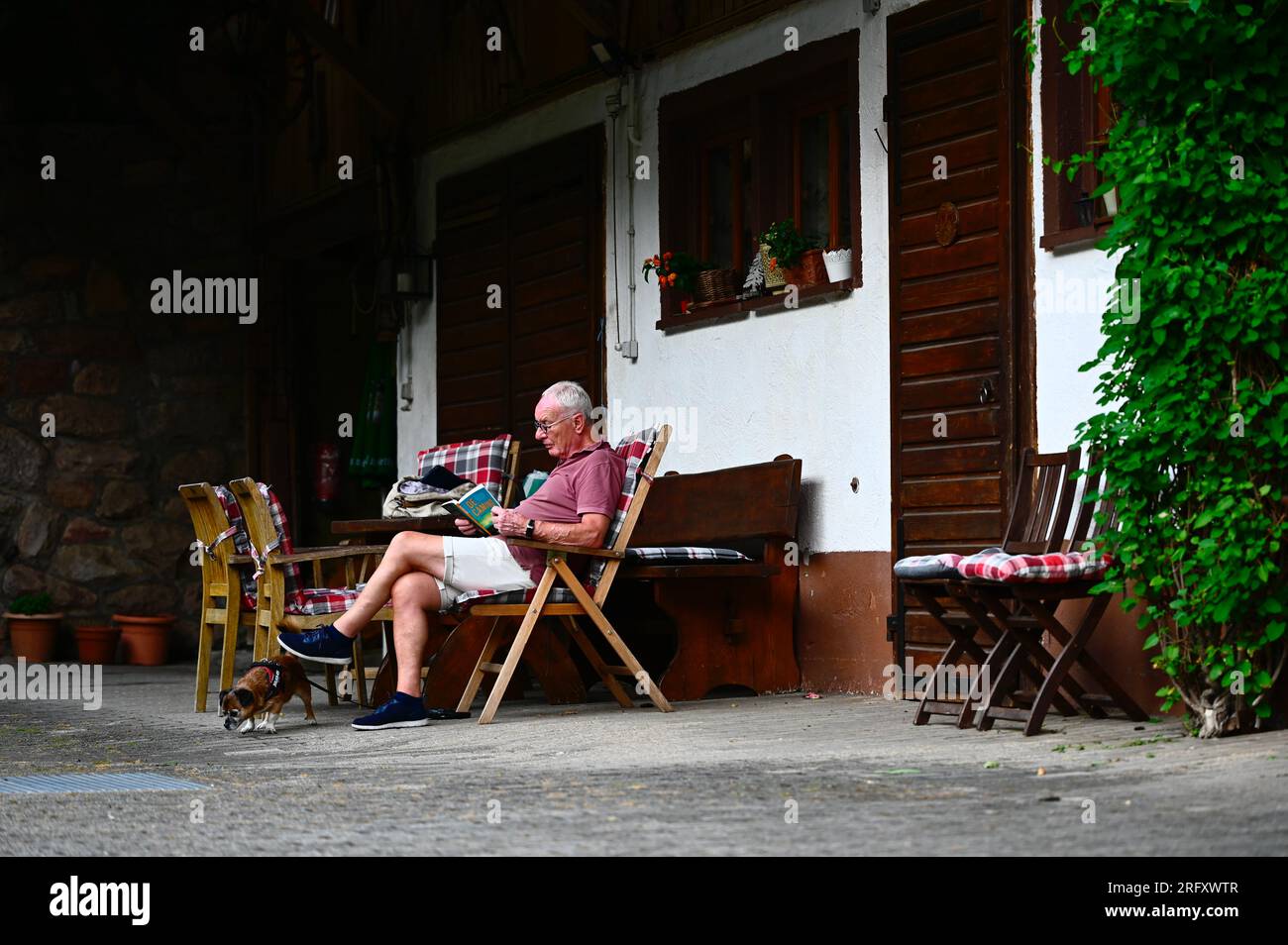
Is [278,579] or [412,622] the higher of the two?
[278,579]

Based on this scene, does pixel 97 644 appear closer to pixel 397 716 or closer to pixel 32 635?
pixel 32 635

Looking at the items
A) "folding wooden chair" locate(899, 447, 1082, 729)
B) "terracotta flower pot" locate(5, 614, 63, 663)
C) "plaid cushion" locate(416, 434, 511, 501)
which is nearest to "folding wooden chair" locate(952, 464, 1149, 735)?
"folding wooden chair" locate(899, 447, 1082, 729)

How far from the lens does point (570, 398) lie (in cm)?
709

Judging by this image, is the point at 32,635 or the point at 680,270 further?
the point at 32,635

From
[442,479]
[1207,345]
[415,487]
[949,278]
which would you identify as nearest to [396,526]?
[415,487]

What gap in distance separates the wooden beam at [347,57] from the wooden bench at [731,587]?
3.95m

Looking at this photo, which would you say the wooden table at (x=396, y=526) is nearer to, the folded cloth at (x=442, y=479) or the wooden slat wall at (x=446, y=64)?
the folded cloth at (x=442, y=479)

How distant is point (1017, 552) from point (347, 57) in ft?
20.9

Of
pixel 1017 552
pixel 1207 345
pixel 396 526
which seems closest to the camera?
pixel 1207 345

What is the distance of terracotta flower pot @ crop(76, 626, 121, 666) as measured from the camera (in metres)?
12.1

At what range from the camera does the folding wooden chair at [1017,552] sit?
6109 millimetres

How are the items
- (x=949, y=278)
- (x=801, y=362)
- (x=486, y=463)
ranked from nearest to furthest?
1. (x=949, y=278)
2. (x=801, y=362)
3. (x=486, y=463)

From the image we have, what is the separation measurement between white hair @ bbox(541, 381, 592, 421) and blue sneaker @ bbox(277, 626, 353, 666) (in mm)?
1241

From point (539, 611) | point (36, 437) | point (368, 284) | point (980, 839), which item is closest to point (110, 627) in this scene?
point (36, 437)
